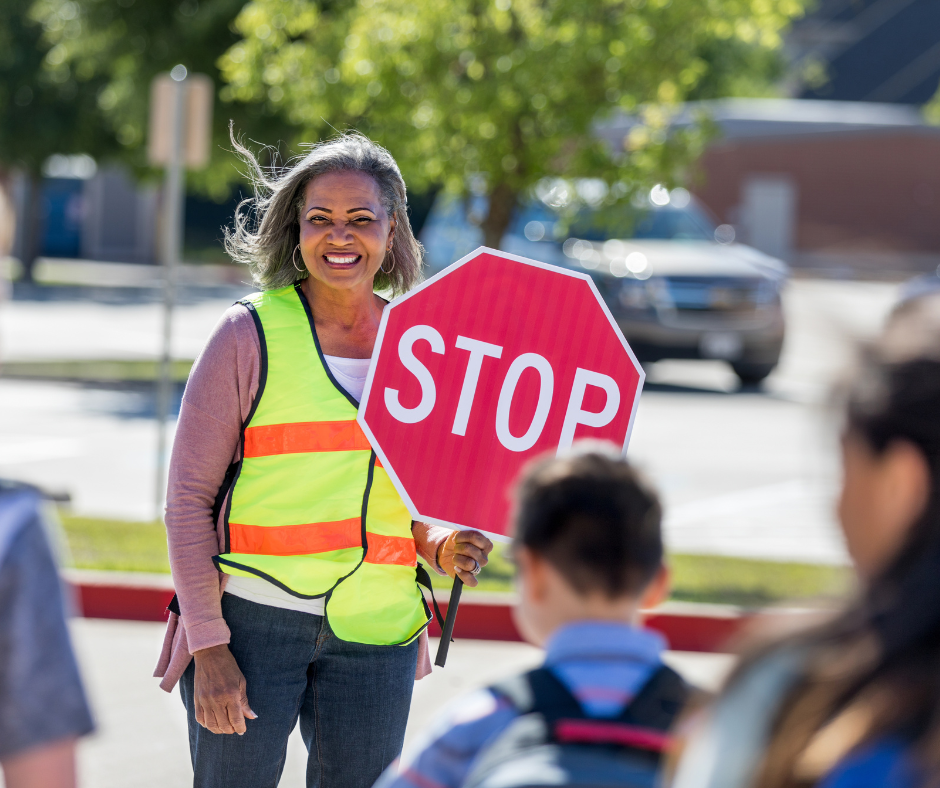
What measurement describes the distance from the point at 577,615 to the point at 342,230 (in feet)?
4.43

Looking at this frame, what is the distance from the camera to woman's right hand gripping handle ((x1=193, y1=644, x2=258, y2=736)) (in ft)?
8.27

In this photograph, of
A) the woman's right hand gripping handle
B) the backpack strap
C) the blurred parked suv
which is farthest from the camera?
the blurred parked suv

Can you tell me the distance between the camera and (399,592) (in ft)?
8.81

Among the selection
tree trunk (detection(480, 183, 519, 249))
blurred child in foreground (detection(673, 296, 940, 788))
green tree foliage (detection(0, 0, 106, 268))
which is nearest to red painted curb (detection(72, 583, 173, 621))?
tree trunk (detection(480, 183, 519, 249))

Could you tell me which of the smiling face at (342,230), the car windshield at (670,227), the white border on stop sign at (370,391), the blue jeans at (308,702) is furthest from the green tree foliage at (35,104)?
the blue jeans at (308,702)

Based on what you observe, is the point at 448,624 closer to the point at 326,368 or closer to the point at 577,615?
the point at 326,368

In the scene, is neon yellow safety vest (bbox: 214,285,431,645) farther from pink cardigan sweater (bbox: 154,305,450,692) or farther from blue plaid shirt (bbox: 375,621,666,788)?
blue plaid shirt (bbox: 375,621,666,788)

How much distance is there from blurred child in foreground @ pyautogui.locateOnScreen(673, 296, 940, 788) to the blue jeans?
1405 millimetres

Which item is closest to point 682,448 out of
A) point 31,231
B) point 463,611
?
point 463,611

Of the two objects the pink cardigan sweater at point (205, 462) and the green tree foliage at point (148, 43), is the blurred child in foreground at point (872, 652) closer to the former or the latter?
the pink cardigan sweater at point (205, 462)

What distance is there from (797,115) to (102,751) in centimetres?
4251

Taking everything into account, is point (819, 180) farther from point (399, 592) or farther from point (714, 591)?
point (399, 592)

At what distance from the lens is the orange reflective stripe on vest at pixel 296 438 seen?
259 centimetres

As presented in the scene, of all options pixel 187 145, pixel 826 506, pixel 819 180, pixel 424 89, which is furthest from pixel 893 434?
pixel 819 180
